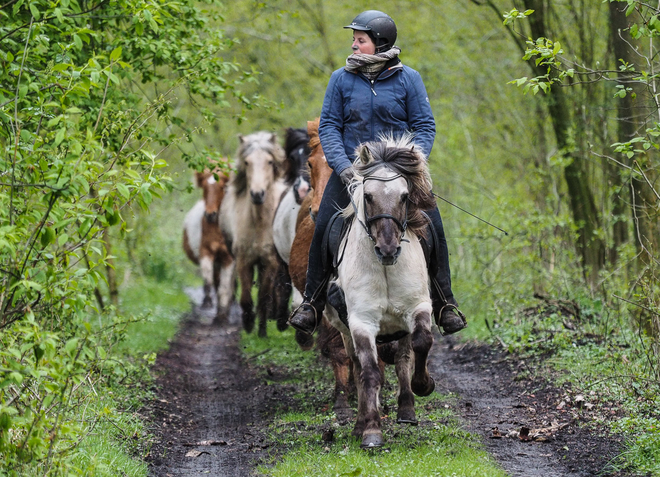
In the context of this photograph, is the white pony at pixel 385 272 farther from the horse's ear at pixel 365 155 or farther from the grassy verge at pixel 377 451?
the grassy verge at pixel 377 451

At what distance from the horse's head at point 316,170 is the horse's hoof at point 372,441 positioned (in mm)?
2654

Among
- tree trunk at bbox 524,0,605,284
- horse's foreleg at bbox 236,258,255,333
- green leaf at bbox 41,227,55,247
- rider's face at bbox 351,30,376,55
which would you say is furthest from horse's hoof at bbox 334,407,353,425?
horse's foreleg at bbox 236,258,255,333

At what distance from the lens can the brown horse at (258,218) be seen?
12.3 metres

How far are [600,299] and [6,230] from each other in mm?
8122

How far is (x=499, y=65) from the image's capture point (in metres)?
15.2

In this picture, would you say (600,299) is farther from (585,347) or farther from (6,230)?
(6,230)

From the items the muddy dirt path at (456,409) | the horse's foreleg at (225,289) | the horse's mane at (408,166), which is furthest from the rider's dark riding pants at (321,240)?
the horse's foreleg at (225,289)

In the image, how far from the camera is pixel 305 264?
8.20 metres

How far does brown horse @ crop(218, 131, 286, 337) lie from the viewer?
486 inches

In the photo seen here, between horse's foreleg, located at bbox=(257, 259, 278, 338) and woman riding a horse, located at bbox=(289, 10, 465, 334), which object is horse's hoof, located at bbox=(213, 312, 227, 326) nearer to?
horse's foreleg, located at bbox=(257, 259, 278, 338)

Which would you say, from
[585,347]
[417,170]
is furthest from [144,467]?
[585,347]

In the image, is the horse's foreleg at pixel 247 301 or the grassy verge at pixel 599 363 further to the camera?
the horse's foreleg at pixel 247 301

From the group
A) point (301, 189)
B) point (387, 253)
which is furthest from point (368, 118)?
point (301, 189)

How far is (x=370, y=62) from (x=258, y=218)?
656 cm
